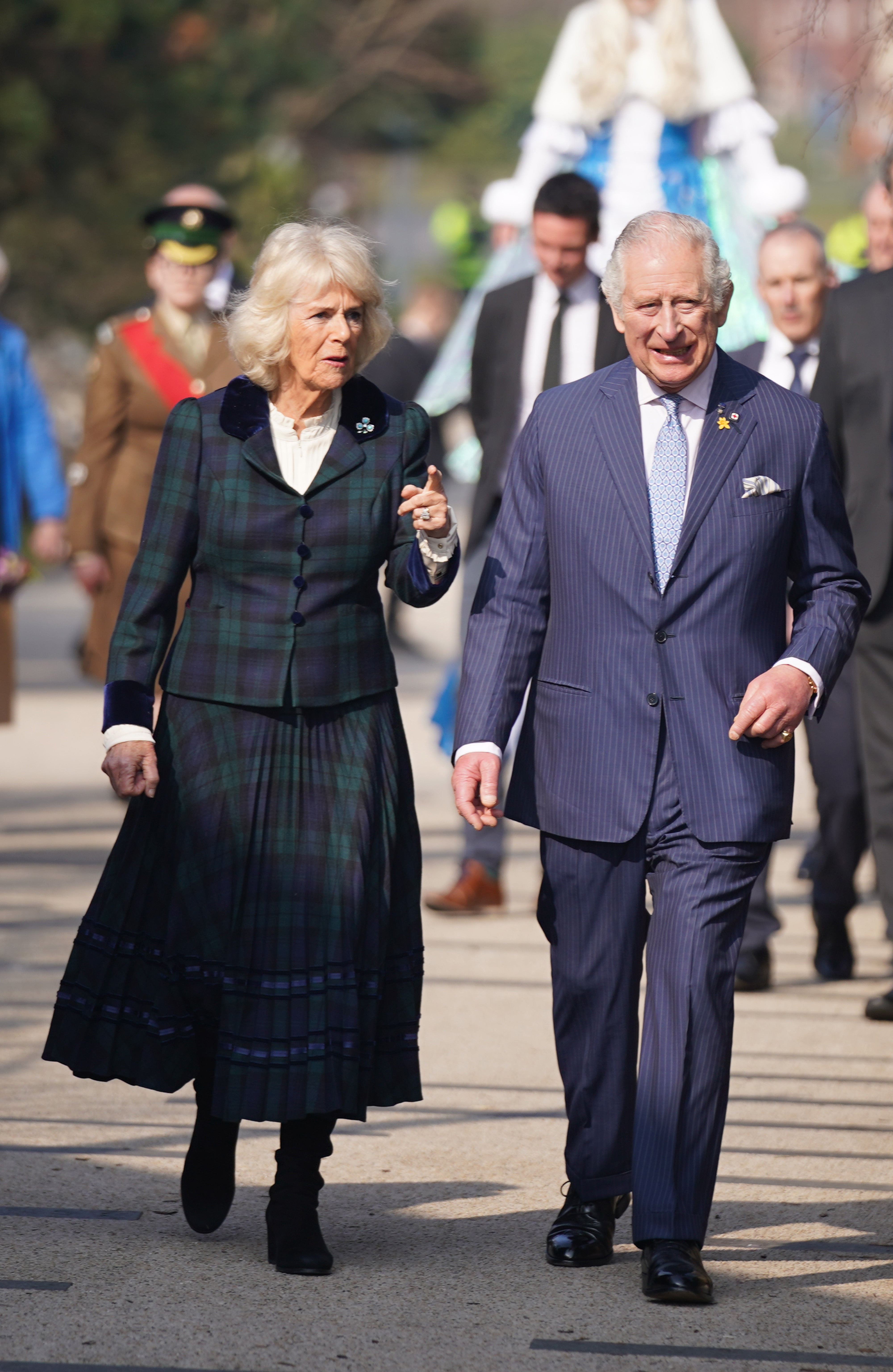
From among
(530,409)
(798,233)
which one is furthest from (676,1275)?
(798,233)

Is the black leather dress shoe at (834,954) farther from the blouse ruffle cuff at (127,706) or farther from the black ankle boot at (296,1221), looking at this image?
the blouse ruffle cuff at (127,706)

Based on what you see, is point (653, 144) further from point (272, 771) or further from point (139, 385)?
point (272, 771)

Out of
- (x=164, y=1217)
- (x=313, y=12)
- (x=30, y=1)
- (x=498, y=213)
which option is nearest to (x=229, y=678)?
(x=164, y=1217)

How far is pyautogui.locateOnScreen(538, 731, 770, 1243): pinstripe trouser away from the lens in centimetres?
405

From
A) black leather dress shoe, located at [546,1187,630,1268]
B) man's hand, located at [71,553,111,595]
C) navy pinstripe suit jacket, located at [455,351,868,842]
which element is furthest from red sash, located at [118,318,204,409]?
black leather dress shoe, located at [546,1187,630,1268]

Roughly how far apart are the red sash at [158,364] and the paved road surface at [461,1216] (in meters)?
1.84

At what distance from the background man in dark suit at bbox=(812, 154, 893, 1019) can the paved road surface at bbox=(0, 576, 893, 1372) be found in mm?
639

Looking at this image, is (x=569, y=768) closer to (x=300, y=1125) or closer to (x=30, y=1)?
(x=300, y=1125)

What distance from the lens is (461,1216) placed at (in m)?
4.52

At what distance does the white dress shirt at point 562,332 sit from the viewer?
23.6 ft

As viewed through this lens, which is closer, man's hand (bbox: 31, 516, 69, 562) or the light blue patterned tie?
the light blue patterned tie

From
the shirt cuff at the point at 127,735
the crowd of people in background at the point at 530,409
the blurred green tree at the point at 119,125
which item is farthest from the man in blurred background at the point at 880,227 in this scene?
the blurred green tree at the point at 119,125

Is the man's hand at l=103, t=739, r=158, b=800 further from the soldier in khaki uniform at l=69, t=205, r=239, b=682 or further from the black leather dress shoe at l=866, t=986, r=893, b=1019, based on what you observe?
the soldier in khaki uniform at l=69, t=205, r=239, b=682

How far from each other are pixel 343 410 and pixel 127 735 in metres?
0.74
